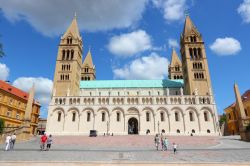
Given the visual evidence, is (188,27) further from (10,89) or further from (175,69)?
(10,89)

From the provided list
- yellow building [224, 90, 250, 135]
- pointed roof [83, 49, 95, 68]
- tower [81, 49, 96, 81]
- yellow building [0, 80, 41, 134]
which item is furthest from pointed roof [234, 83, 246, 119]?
pointed roof [83, 49, 95, 68]

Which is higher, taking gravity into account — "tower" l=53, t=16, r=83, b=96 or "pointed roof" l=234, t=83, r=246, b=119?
"tower" l=53, t=16, r=83, b=96

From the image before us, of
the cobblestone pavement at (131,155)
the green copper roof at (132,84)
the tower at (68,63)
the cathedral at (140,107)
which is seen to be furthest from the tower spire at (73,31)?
the cobblestone pavement at (131,155)

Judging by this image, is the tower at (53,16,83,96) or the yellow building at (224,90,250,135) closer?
the yellow building at (224,90,250,135)

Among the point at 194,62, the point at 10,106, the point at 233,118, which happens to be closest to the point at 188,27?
the point at 194,62

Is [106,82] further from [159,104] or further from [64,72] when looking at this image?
[159,104]

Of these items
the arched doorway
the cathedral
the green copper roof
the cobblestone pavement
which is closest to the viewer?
the cobblestone pavement

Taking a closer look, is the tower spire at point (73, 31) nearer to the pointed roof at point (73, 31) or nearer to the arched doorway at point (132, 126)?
the pointed roof at point (73, 31)

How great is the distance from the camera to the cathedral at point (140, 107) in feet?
173

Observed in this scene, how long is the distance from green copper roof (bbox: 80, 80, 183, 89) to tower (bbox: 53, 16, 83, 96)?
4759mm

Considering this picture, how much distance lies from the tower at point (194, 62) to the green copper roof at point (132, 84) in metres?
5.32

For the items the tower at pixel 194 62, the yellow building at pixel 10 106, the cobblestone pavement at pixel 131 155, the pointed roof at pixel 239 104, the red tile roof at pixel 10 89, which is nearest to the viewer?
the cobblestone pavement at pixel 131 155

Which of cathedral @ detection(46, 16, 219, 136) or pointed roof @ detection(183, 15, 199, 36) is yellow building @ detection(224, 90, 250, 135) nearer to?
cathedral @ detection(46, 16, 219, 136)

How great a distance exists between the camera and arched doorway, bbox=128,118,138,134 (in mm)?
56244
